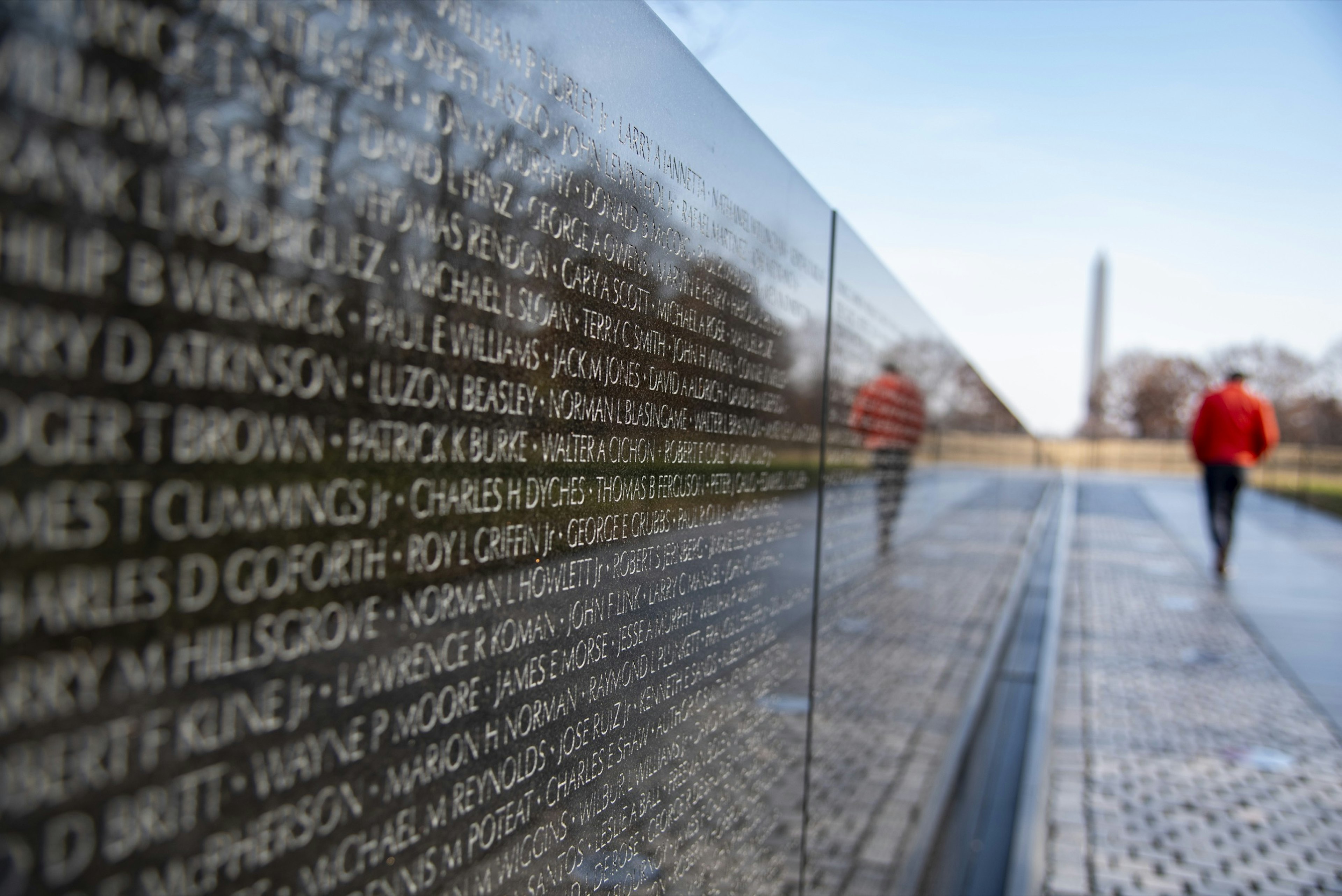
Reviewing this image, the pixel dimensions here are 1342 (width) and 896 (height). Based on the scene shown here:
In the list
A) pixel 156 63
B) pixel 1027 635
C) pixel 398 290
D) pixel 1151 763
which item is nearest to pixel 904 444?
pixel 1151 763

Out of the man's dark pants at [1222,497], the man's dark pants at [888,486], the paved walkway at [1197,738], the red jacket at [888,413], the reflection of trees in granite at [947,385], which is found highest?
the reflection of trees in granite at [947,385]

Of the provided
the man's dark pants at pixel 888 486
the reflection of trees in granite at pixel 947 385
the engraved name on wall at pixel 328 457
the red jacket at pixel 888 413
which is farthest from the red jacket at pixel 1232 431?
the engraved name on wall at pixel 328 457

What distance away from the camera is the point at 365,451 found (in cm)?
96

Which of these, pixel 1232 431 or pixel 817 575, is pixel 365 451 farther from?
pixel 1232 431

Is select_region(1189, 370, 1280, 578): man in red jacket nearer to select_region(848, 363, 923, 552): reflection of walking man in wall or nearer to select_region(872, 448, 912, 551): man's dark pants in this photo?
select_region(848, 363, 923, 552): reflection of walking man in wall

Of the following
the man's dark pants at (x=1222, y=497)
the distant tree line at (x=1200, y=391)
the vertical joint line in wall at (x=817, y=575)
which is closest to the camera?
the vertical joint line in wall at (x=817, y=575)

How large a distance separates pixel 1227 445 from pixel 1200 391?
68.8 m

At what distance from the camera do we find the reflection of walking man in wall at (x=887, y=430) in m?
3.37

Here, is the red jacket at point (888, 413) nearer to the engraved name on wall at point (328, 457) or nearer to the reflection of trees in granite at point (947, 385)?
the reflection of trees in granite at point (947, 385)

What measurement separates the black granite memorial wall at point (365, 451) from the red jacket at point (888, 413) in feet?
4.67

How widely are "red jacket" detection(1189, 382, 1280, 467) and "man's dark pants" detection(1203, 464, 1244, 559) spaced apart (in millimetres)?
92

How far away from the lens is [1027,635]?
323 inches

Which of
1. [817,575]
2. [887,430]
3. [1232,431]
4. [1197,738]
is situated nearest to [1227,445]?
[1232,431]

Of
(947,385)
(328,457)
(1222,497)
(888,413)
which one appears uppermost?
(947,385)
